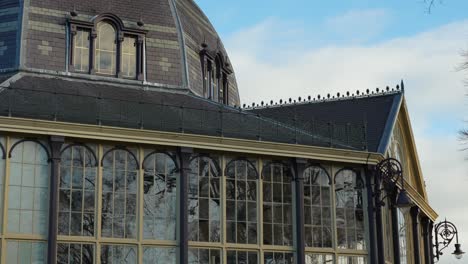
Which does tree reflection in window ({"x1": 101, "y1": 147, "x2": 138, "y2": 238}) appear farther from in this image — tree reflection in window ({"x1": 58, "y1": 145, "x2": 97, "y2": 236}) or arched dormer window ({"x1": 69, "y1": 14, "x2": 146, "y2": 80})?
arched dormer window ({"x1": 69, "y1": 14, "x2": 146, "y2": 80})

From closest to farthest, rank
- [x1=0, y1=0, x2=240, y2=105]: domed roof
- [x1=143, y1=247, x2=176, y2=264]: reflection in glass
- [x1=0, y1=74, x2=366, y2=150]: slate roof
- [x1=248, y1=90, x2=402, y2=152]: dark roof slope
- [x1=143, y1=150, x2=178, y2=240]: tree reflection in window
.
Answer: [x1=143, y1=247, x2=176, y2=264]: reflection in glass < [x1=0, y1=74, x2=366, y2=150]: slate roof < [x1=143, y1=150, x2=178, y2=240]: tree reflection in window < [x1=0, y1=0, x2=240, y2=105]: domed roof < [x1=248, y1=90, x2=402, y2=152]: dark roof slope

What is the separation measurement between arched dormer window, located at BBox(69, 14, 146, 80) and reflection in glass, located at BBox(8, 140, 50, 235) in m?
5.57

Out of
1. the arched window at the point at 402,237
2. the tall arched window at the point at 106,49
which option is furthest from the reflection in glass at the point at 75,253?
the arched window at the point at 402,237

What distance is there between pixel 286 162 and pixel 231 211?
227 cm

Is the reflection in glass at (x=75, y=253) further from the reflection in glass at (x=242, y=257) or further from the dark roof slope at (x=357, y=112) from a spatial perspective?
the dark roof slope at (x=357, y=112)

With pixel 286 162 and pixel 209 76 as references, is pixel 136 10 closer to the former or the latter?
pixel 209 76

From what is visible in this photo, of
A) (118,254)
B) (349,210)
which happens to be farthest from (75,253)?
(349,210)

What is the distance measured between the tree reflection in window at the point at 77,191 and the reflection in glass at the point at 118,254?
605mm

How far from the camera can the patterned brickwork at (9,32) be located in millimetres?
27750

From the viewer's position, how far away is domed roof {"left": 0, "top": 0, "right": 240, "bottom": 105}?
27984 millimetres

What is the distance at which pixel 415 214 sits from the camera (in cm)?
3284

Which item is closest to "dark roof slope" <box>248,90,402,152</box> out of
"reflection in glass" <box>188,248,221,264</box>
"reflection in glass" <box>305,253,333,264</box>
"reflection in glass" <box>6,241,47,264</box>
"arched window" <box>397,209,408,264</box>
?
"arched window" <box>397,209,408,264</box>

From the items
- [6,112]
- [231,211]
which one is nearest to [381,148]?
[231,211]

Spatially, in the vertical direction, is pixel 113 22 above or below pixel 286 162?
above
